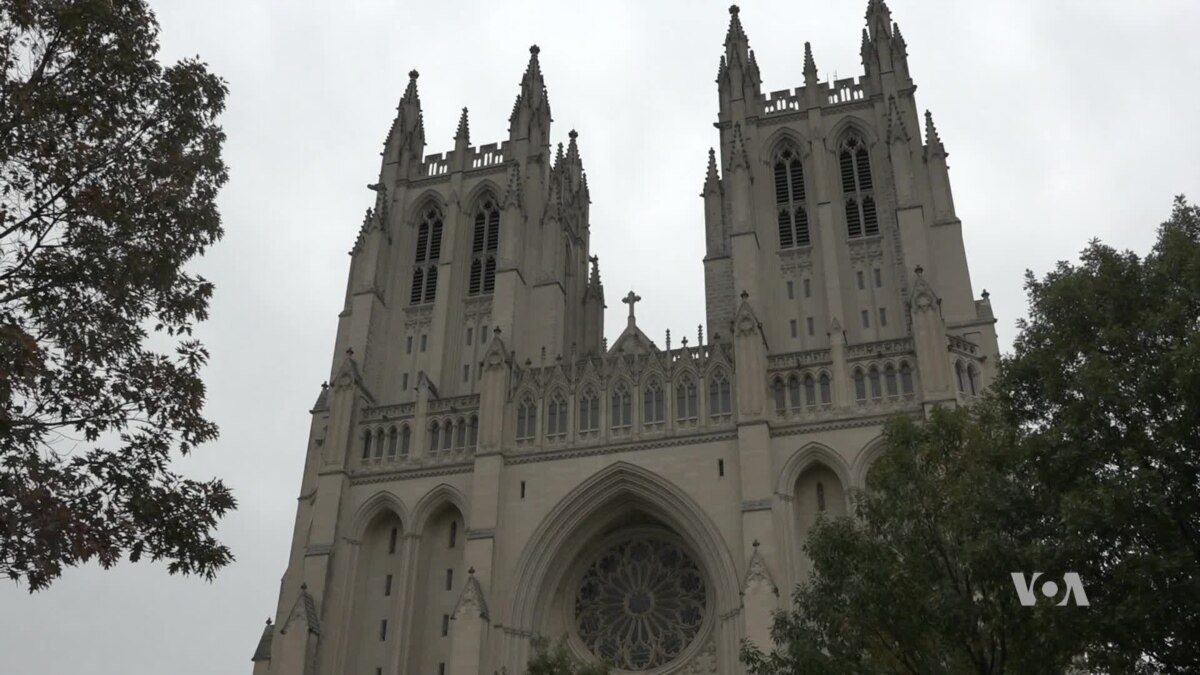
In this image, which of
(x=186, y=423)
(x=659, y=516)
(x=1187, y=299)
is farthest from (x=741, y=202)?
(x=186, y=423)

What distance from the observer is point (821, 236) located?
39.8 meters

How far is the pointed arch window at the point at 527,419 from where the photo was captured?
122ft

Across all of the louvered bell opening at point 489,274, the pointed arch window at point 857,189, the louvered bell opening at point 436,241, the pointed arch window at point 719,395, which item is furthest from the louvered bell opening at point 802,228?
the louvered bell opening at point 436,241

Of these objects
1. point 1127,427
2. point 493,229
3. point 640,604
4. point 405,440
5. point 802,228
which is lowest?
point 1127,427

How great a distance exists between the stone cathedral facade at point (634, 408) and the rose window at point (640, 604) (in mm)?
76

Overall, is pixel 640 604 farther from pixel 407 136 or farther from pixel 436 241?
pixel 407 136

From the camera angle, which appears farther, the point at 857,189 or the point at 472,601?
the point at 857,189

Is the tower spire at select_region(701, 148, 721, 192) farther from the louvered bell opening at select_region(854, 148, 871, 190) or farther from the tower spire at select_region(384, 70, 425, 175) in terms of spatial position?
the tower spire at select_region(384, 70, 425, 175)

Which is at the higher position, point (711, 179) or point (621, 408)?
point (711, 179)

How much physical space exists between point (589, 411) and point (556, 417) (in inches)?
46.6

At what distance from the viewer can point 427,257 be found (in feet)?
148

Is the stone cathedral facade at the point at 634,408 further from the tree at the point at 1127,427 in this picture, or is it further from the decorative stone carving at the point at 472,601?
the tree at the point at 1127,427

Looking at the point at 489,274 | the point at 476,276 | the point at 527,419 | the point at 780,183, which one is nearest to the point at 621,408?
the point at 527,419

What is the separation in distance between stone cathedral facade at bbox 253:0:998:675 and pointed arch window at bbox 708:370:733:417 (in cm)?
7
